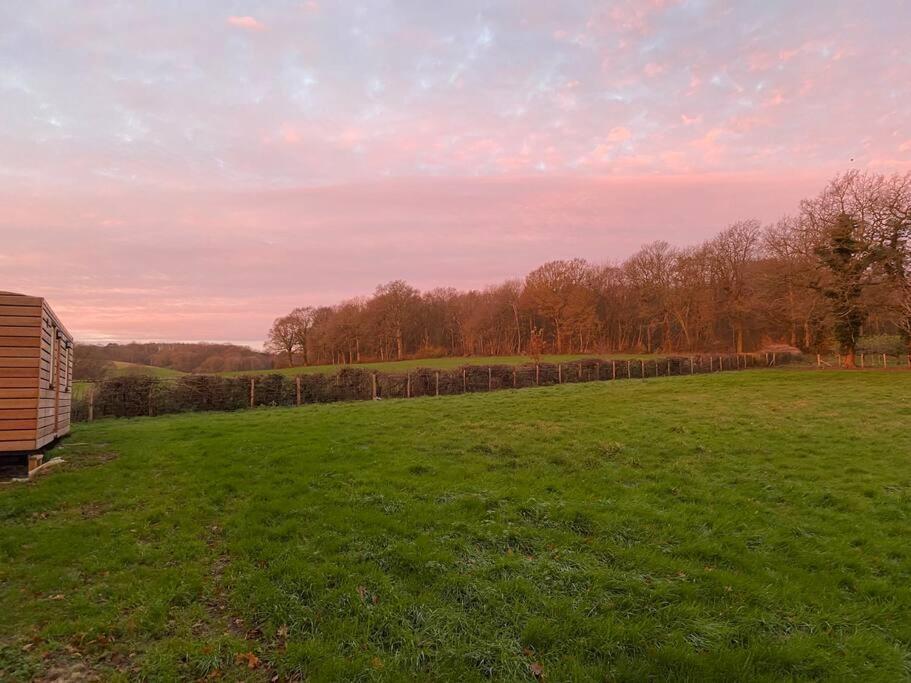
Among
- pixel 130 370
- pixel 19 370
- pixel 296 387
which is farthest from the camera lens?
pixel 130 370

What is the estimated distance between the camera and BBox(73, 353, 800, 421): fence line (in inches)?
723

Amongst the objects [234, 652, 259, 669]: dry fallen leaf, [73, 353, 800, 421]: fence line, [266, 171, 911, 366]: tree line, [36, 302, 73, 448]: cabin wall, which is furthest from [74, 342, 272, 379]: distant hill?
[234, 652, 259, 669]: dry fallen leaf

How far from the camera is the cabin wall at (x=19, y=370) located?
8016mm

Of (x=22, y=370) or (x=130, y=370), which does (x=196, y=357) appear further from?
(x=22, y=370)

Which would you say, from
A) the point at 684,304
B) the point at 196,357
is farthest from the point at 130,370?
the point at 684,304

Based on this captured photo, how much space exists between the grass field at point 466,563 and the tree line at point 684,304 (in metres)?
26.5

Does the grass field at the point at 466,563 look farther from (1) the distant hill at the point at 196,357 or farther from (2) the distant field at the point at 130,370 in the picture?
(1) the distant hill at the point at 196,357

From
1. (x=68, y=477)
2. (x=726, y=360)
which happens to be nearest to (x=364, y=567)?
(x=68, y=477)

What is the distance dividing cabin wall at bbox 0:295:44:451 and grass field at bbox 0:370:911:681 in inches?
34.7

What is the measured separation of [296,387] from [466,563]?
17998 mm

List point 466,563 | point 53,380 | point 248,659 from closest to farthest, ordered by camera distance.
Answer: point 248,659
point 466,563
point 53,380

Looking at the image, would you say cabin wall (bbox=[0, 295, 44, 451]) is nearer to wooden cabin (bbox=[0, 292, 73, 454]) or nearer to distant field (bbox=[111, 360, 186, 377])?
wooden cabin (bbox=[0, 292, 73, 454])

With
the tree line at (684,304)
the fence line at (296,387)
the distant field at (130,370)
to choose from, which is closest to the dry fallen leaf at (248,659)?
the fence line at (296,387)

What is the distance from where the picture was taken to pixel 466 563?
184 inches
